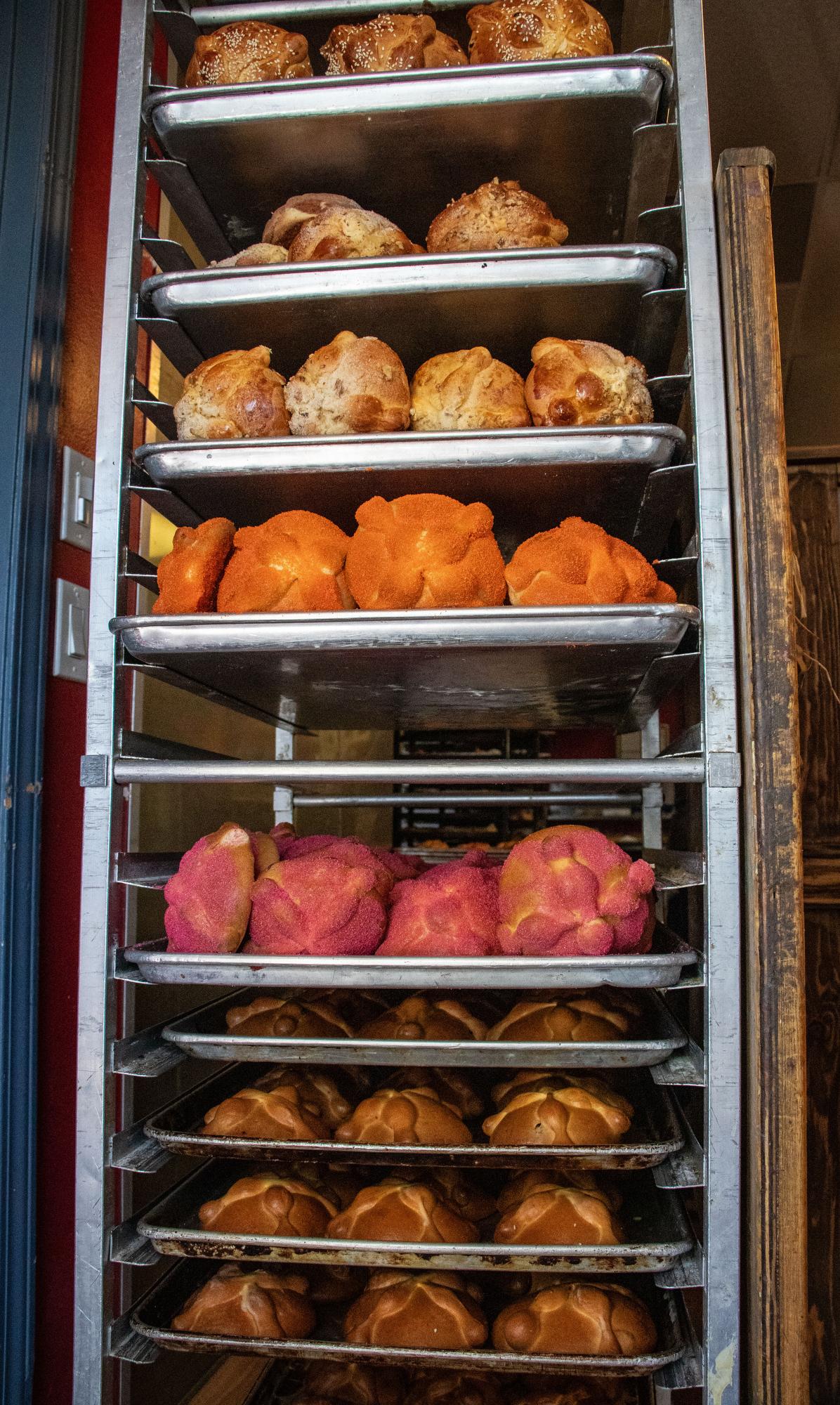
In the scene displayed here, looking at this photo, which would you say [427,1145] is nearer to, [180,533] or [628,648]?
[628,648]

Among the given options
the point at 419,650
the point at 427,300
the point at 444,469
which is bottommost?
the point at 419,650

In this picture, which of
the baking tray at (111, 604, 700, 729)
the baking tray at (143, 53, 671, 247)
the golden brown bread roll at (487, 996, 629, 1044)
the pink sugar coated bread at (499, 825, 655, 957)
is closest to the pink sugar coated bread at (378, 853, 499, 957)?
the pink sugar coated bread at (499, 825, 655, 957)

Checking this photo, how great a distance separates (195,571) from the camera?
1.12 metres

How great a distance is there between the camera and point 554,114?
120 cm

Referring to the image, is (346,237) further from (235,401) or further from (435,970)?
(435,970)

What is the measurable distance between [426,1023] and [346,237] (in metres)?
1.13

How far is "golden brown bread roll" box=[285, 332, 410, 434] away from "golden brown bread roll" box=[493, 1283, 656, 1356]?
1.10 meters

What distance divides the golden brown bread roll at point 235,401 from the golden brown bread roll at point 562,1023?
87cm

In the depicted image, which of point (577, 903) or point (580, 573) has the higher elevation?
point (580, 573)

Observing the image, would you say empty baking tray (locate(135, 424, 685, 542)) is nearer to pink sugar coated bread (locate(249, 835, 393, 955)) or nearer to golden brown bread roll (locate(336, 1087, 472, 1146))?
pink sugar coated bread (locate(249, 835, 393, 955))

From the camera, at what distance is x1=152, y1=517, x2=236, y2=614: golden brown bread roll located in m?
1.12

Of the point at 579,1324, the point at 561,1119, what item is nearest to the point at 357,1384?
the point at 579,1324

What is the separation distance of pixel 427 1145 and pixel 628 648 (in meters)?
0.64

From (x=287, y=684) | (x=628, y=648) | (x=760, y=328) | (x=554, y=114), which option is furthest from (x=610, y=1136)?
(x=554, y=114)
